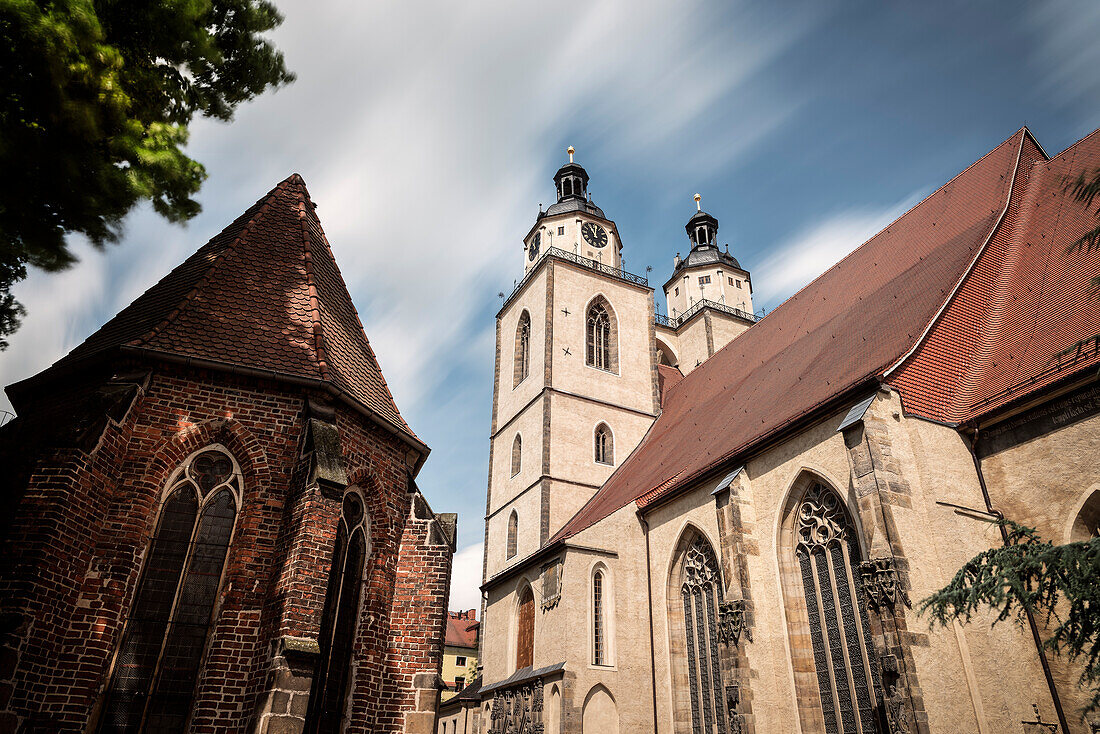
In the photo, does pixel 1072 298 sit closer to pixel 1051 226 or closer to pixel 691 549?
pixel 1051 226

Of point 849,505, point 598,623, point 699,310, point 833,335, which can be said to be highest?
point 699,310

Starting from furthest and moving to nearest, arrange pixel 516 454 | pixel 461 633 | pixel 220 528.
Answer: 1. pixel 461 633
2. pixel 516 454
3. pixel 220 528

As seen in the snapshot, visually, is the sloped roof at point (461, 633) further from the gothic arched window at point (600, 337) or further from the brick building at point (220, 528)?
the brick building at point (220, 528)

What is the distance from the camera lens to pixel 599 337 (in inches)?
909

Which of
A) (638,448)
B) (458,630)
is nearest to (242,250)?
(638,448)

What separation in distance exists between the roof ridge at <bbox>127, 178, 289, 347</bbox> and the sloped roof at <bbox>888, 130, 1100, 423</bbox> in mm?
8942

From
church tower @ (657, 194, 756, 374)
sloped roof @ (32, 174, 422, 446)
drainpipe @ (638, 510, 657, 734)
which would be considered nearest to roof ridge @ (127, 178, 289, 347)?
sloped roof @ (32, 174, 422, 446)

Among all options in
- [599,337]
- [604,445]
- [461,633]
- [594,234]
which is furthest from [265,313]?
[461,633]

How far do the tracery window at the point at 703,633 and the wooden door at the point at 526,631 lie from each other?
12.6 ft

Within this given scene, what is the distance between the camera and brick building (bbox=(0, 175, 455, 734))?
6.13 meters

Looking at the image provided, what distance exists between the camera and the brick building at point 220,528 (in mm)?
6133

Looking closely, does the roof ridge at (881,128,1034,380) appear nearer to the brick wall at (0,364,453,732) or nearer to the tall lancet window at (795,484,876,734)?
the tall lancet window at (795,484,876,734)

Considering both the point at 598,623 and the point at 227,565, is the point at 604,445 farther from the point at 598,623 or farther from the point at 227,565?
the point at 227,565

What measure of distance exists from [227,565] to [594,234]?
64.2ft
